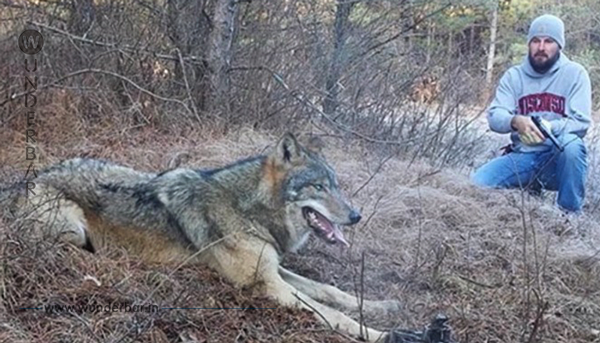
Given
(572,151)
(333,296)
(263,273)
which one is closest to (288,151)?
(263,273)

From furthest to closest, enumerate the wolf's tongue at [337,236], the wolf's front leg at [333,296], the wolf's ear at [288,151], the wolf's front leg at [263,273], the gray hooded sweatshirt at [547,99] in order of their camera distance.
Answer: the gray hooded sweatshirt at [547,99], the wolf's ear at [288,151], the wolf's tongue at [337,236], the wolf's front leg at [333,296], the wolf's front leg at [263,273]

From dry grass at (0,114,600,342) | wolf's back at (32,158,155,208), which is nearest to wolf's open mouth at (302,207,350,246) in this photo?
dry grass at (0,114,600,342)

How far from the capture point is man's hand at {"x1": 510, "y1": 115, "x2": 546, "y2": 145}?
658cm

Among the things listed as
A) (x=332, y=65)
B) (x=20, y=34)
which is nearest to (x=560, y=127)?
(x=332, y=65)

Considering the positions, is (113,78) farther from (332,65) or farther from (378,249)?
(378,249)

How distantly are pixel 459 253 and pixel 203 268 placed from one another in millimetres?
1803

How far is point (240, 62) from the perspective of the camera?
844 centimetres

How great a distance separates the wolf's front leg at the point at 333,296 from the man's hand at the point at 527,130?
318 cm

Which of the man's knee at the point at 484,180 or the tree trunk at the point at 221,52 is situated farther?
the tree trunk at the point at 221,52

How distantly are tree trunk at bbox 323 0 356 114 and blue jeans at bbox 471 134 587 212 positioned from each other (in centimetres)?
251

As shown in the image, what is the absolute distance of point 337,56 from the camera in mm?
9391

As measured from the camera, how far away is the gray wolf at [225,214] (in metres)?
4.09

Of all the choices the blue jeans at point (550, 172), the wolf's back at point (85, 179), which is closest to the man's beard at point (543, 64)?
the blue jeans at point (550, 172)

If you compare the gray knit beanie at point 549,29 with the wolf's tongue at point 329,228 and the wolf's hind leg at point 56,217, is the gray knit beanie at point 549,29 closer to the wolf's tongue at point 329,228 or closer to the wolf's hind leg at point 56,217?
the wolf's tongue at point 329,228
